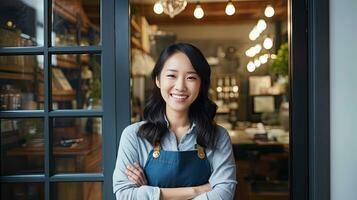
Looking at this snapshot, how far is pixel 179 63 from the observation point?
1.57 metres

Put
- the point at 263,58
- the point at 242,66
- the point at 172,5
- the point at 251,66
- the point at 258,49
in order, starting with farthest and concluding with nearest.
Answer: the point at 242,66
the point at 251,66
the point at 263,58
the point at 258,49
the point at 172,5

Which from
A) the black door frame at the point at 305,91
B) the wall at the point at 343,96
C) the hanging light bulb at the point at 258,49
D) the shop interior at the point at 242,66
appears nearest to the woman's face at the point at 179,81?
the black door frame at the point at 305,91

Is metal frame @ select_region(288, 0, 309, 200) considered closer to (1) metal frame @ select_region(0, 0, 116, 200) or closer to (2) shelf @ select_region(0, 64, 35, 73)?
(1) metal frame @ select_region(0, 0, 116, 200)

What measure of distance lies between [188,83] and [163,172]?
0.42 meters

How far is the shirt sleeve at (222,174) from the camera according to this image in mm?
1550

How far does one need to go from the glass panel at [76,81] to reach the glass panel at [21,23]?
174 millimetres

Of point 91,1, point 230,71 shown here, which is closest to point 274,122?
point 230,71

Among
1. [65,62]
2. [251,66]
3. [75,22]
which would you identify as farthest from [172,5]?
[251,66]

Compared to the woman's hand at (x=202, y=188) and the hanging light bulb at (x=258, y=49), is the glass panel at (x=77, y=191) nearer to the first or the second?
the woman's hand at (x=202, y=188)

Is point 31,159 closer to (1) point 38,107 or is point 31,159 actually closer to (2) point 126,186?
(1) point 38,107

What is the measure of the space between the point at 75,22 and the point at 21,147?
0.84 m

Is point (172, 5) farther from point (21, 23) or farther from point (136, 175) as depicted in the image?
point (136, 175)

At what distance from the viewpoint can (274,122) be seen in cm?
607

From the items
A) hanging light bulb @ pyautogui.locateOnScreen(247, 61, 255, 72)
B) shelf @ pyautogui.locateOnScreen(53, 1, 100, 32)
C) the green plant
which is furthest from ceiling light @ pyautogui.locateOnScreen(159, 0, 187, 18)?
hanging light bulb @ pyautogui.locateOnScreen(247, 61, 255, 72)
